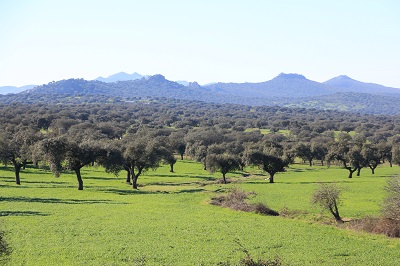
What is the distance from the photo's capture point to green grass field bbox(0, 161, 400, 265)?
3419 centimetres

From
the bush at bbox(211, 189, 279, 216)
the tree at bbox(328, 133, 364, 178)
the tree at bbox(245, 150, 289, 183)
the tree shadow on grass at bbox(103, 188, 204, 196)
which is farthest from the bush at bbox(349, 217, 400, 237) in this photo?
the tree at bbox(328, 133, 364, 178)

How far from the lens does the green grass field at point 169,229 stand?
34188 millimetres

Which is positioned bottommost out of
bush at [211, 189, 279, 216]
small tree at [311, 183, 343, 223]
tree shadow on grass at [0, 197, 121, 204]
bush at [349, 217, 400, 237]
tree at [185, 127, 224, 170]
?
tree at [185, 127, 224, 170]

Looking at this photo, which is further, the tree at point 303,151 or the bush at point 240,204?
the tree at point 303,151

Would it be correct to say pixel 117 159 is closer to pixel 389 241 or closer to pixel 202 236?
pixel 202 236

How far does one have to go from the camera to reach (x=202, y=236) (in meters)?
41.6

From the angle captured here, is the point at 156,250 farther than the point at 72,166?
No

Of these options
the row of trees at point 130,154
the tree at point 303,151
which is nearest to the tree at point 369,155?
the row of trees at point 130,154

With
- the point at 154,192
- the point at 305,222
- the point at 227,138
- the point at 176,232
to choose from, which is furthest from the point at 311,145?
the point at 176,232

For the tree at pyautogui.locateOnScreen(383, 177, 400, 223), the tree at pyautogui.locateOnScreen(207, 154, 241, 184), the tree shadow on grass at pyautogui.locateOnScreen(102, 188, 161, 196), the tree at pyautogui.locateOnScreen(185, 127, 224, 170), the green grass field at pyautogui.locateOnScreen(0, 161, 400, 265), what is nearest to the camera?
the green grass field at pyautogui.locateOnScreen(0, 161, 400, 265)

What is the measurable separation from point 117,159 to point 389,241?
52.7m

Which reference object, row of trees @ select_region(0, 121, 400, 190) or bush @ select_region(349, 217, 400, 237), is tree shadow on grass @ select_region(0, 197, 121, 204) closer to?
row of trees @ select_region(0, 121, 400, 190)

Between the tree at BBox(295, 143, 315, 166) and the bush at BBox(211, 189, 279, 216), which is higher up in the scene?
the bush at BBox(211, 189, 279, 216)

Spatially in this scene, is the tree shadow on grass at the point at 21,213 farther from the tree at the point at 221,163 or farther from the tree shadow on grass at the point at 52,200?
the tree at the point at 221,163
